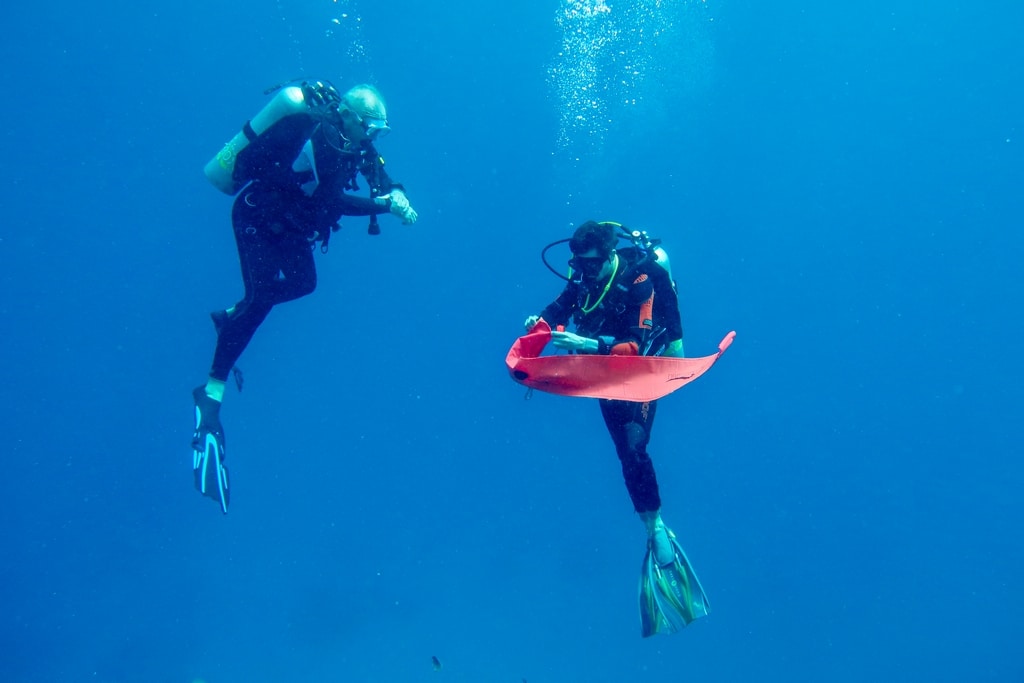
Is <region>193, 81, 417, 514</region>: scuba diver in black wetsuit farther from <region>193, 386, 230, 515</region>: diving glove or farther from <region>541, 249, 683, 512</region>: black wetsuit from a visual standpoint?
<region>541, 249, 683, 512</region>: black wetsuit

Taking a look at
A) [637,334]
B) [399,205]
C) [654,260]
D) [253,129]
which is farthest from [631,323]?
[253,129]

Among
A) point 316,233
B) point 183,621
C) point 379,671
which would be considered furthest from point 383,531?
point 316,233

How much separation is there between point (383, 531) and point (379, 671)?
456 centimetres

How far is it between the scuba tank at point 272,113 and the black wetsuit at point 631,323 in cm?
234

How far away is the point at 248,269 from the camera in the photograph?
16.0ft

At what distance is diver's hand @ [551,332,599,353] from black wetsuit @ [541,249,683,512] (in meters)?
0.07

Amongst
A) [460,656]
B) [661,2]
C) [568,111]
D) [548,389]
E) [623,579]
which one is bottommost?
[548,389]

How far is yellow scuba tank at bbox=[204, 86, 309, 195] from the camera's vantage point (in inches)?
169

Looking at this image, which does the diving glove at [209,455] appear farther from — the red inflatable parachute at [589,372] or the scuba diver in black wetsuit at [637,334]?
the scuba diver in black wetsuit at [637,334]

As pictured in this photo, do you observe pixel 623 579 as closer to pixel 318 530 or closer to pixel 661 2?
pixel 318 530

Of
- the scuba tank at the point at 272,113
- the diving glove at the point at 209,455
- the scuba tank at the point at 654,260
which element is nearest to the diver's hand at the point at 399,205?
the scuba tank at the point at 272,113

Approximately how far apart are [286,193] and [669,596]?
439cm

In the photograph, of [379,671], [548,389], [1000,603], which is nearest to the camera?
[548,389]

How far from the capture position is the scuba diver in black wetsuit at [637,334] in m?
4.14
